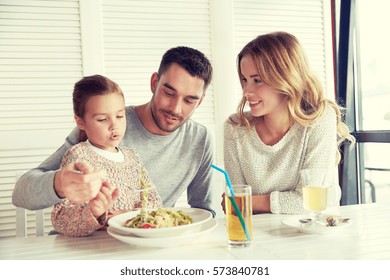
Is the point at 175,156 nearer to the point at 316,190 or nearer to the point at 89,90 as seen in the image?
the point at 89,90

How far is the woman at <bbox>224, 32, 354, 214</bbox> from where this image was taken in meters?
1.10

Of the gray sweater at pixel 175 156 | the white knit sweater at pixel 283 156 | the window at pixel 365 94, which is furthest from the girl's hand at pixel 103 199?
the window at pixel 365 94

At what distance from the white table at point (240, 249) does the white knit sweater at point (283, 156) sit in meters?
0.33

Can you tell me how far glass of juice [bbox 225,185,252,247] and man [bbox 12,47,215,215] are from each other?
1.63 feet

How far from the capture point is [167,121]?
1116 mm

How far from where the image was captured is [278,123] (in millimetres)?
1164

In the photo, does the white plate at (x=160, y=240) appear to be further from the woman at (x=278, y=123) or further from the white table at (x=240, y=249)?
the woman at (x=278, y=123)

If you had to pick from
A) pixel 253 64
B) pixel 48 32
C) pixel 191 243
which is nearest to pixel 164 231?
pixel 191 243

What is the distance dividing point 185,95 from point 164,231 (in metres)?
0.55

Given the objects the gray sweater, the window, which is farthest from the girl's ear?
the window

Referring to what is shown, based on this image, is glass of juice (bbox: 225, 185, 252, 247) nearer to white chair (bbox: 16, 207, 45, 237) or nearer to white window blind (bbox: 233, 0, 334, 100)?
white chair (bbox: 16, 207, 45, 237)

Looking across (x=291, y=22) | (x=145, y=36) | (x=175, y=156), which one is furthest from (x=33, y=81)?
(x=291, y=22)

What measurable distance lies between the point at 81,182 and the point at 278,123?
27.7 inches

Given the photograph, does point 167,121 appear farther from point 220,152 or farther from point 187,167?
point 220,152
